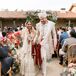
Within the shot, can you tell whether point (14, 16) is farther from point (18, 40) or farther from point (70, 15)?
point (18, 40)

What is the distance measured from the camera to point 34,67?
973 centimetres

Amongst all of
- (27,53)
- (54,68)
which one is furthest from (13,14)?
(27,53)

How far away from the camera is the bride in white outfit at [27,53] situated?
31.1 feet

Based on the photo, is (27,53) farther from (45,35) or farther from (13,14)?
(13,14)

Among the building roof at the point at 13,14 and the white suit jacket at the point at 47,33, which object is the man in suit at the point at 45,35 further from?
the building roof at the point at 13,14

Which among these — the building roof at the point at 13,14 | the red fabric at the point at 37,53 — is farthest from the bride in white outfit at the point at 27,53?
the building roof at the point at 13,14

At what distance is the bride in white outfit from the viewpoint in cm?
947

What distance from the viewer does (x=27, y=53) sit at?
959 cm

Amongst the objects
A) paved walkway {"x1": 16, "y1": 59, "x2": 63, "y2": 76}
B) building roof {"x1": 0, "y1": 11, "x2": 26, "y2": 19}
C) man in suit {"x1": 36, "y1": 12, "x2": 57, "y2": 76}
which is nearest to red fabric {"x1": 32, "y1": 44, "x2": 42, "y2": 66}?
man in suit {"x1": 36, "y1": 12, "x2": 57, "y2": 76}

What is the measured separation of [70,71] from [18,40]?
6021 mm

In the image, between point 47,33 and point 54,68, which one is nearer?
point 47,33

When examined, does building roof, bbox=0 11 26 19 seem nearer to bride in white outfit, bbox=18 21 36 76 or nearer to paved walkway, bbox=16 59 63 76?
paved walkway, bbox=16 59 63 76

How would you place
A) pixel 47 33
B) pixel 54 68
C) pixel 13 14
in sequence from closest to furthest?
pixel 47 33 → pixel 54 68 → pixel 13 14

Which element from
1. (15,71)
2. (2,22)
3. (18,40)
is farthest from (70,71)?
(2,22)
